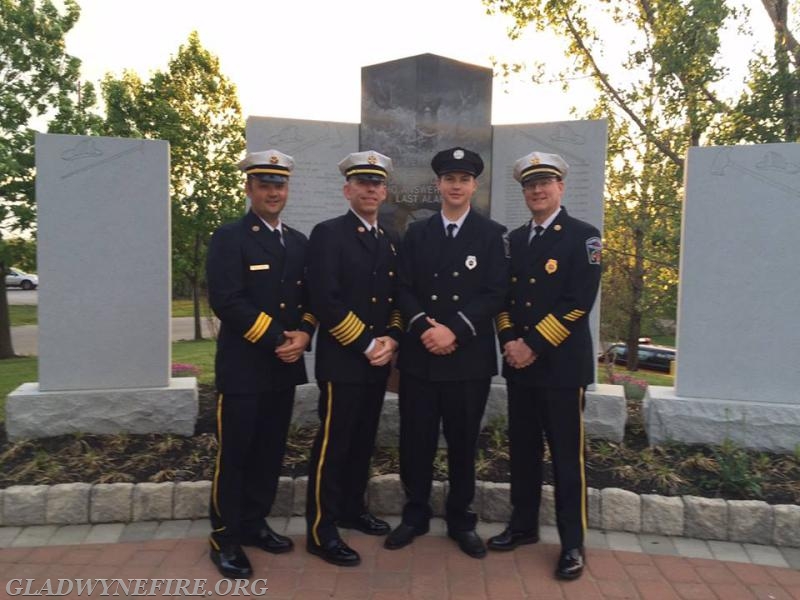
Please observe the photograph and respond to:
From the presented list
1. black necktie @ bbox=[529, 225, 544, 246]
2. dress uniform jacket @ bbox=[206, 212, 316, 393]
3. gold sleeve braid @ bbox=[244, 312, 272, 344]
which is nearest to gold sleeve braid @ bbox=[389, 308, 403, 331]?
dress uniform jacket @ bbox=[206, 212, 316, 393]

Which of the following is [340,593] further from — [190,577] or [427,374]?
[427,374]

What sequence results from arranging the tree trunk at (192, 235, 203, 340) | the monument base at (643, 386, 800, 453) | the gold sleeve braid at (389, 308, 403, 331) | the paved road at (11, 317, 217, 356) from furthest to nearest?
the tree trunk at (192, 235, 203, 340)
the paved road at (11, 317, 217, 356)
the monument base at (643, 386, 800, 453)
the gold sleeve braid at (389, 308, 403, 331)

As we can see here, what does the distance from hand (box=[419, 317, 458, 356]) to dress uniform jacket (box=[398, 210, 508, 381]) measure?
0.04 metres

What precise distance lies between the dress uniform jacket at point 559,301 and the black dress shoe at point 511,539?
34.2 inches

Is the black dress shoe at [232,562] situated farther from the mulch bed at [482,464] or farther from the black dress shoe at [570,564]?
the black dress shoe at [570,564]

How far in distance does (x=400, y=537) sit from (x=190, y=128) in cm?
1614

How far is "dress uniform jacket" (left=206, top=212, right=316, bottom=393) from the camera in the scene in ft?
9.98

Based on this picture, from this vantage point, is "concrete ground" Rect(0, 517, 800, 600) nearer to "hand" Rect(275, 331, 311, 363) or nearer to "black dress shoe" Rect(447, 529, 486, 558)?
"black dress shoe" Rect(447, 529, 486, 558)

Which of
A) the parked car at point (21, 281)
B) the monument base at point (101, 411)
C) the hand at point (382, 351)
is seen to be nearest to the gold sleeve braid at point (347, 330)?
the hand at point (382, 351)

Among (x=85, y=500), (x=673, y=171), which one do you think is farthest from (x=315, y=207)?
(x=673, y=171)

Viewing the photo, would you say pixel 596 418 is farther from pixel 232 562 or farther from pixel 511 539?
pixel 232 562

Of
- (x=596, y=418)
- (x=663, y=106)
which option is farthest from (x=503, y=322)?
(x=663, y=106)

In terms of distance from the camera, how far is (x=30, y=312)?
2664cm

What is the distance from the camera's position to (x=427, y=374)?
10.5 ft
